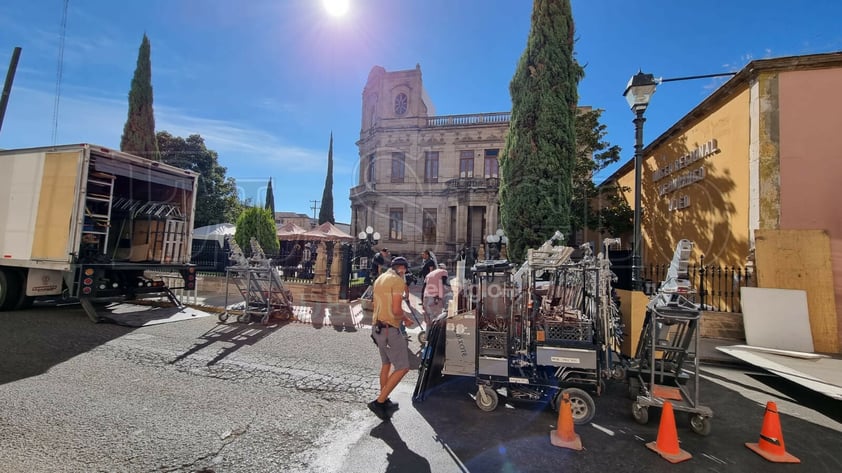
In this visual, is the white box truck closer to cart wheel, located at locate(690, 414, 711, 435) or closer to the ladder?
the ladder

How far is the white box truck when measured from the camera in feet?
24.0

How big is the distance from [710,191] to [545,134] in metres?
4.78

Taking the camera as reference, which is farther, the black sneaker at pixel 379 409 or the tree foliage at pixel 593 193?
the tree foliage at pixel 593 193

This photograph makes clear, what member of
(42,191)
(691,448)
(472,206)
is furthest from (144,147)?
(691,448)

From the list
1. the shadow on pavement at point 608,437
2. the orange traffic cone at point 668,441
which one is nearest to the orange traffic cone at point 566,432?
the shadow on pavement at point 608,437

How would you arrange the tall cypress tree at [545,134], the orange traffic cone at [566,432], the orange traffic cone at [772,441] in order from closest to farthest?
the orange traffic cone at [772,441] → the orange traffic cone at [566,432] → the tall cypress tree at [545,134]

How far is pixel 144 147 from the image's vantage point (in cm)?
2236

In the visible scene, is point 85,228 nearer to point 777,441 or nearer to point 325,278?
point 325,278

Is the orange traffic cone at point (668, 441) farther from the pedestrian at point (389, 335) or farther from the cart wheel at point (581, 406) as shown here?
the pedestrian at point (389, 335)

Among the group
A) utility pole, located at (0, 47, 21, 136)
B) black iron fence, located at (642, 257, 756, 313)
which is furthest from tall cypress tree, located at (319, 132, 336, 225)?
black iron fence, located at (642, 257, 756, 313)

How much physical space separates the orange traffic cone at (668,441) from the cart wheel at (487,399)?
1570 mm

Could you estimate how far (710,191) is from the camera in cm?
961

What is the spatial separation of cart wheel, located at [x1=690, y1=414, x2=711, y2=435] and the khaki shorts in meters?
3.14

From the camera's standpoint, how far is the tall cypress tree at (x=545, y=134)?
1135 cm
